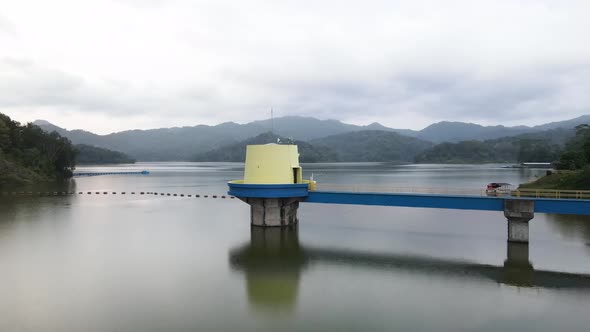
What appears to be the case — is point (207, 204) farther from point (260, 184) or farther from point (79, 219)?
point (260, 184)

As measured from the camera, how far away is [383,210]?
46.1 metres

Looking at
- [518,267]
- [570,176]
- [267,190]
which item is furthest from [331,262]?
[570,176]

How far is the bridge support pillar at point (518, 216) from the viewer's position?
25.5 m

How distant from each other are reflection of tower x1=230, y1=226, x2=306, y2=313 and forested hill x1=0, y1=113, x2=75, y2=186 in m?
67.9

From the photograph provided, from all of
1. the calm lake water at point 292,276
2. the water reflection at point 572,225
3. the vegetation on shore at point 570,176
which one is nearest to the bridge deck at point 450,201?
the calm lake water at point 292,276

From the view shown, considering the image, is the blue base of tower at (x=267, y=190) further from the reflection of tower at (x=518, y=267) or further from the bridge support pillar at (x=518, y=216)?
the reflection of tower at (x=518, y=267)

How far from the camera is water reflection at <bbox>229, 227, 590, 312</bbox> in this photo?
19.0 metres

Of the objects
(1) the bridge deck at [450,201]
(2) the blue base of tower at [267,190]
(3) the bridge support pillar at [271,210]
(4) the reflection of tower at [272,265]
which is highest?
(2) the blue base of tower at [267,190]

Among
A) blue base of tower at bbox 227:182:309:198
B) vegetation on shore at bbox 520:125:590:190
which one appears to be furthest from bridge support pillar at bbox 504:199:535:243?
vegetation on shore at bbox 520:125:590:190

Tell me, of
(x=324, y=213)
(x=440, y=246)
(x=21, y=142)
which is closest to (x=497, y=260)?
(x=440, y=246)

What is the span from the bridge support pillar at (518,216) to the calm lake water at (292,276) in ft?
3.66

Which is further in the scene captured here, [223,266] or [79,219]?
[79,219]

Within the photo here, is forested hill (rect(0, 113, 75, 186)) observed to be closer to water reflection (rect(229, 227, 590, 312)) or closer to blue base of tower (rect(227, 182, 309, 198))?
blue base of tower (rect(227, 182, 309, 198))

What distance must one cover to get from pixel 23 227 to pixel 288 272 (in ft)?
85.7
